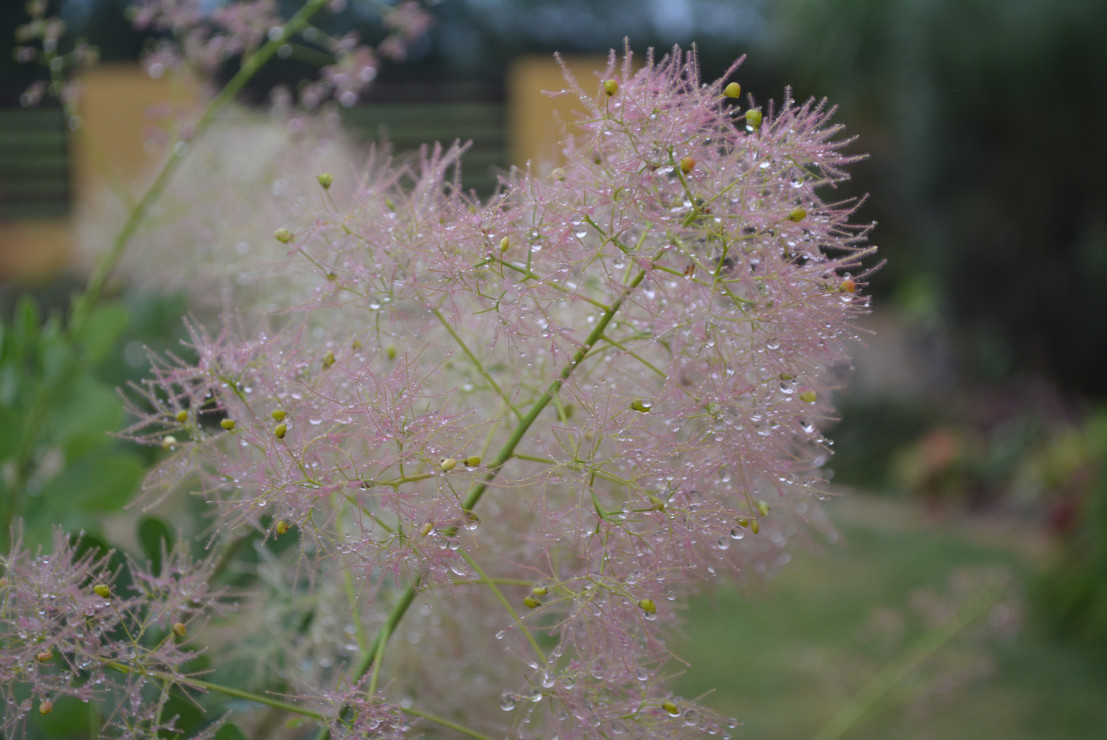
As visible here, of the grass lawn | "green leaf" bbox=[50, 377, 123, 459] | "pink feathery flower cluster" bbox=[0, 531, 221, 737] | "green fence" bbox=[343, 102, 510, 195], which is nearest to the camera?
"pink feathery flower cluster" bbox=[0, 531, 221, 737]

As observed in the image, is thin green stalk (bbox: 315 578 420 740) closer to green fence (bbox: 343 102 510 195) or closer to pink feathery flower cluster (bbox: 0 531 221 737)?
pink feathery flower cluster (bbox: 0 531 221 737)

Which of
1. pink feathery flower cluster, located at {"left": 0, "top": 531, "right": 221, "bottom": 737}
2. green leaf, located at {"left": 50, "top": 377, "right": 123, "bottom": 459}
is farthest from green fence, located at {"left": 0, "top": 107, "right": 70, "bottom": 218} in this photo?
pink feathery flower cluster, located at {"left": 0, "top": 531, "right": 221, "bottom": 737}

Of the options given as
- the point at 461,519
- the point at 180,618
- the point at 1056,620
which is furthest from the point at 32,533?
the point at 1056,620

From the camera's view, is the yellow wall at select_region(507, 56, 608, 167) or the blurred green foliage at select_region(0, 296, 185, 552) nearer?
the blurred green foliage at select_region(0, 296, 185, 552)

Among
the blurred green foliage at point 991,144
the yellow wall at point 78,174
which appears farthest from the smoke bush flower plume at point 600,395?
the yellow wall at point 78,174

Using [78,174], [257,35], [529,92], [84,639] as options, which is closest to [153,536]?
[84,639]

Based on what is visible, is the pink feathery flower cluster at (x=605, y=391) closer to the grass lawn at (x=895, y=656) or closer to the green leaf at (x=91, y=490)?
the green leaf at (x=91, y=490)

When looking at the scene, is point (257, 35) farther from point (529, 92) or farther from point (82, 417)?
point (529, 92)
